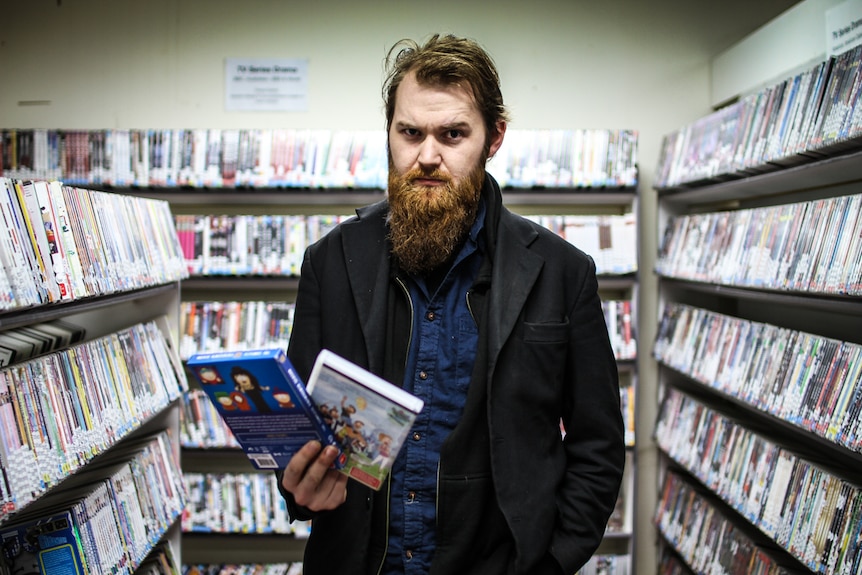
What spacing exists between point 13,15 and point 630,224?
3.45m

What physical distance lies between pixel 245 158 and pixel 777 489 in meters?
2.69

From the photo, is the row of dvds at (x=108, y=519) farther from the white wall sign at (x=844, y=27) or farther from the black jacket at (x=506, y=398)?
the white wall sign at (x=844, y=27)

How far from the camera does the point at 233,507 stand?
352cm

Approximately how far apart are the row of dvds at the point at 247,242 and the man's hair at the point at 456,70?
195 centimetres

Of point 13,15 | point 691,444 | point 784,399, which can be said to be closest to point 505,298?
point 784,399

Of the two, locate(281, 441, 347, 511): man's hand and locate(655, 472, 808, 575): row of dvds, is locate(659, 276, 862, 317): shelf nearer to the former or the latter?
locate(655, 472, 808, 575): row of dvds

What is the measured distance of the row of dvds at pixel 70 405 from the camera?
1.44 m

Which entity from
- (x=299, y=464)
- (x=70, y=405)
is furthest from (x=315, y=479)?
(x=70, y=405)

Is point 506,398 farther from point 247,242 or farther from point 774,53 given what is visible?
point 774,53

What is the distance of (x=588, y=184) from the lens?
11.3ft

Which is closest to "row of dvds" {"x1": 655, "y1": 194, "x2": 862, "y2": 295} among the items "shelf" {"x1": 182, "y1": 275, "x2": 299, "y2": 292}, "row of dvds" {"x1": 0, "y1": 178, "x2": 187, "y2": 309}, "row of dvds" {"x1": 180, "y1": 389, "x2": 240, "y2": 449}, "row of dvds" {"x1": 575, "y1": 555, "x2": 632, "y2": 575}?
"row of dvds" {"x1": 575, "y1": 555, "x2": 632, "y2": 575}

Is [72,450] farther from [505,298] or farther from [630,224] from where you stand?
[630,224]

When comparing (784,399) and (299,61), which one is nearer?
(784,399)

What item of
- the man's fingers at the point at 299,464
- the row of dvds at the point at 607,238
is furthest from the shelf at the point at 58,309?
the row of dvds at the point at 607,238
